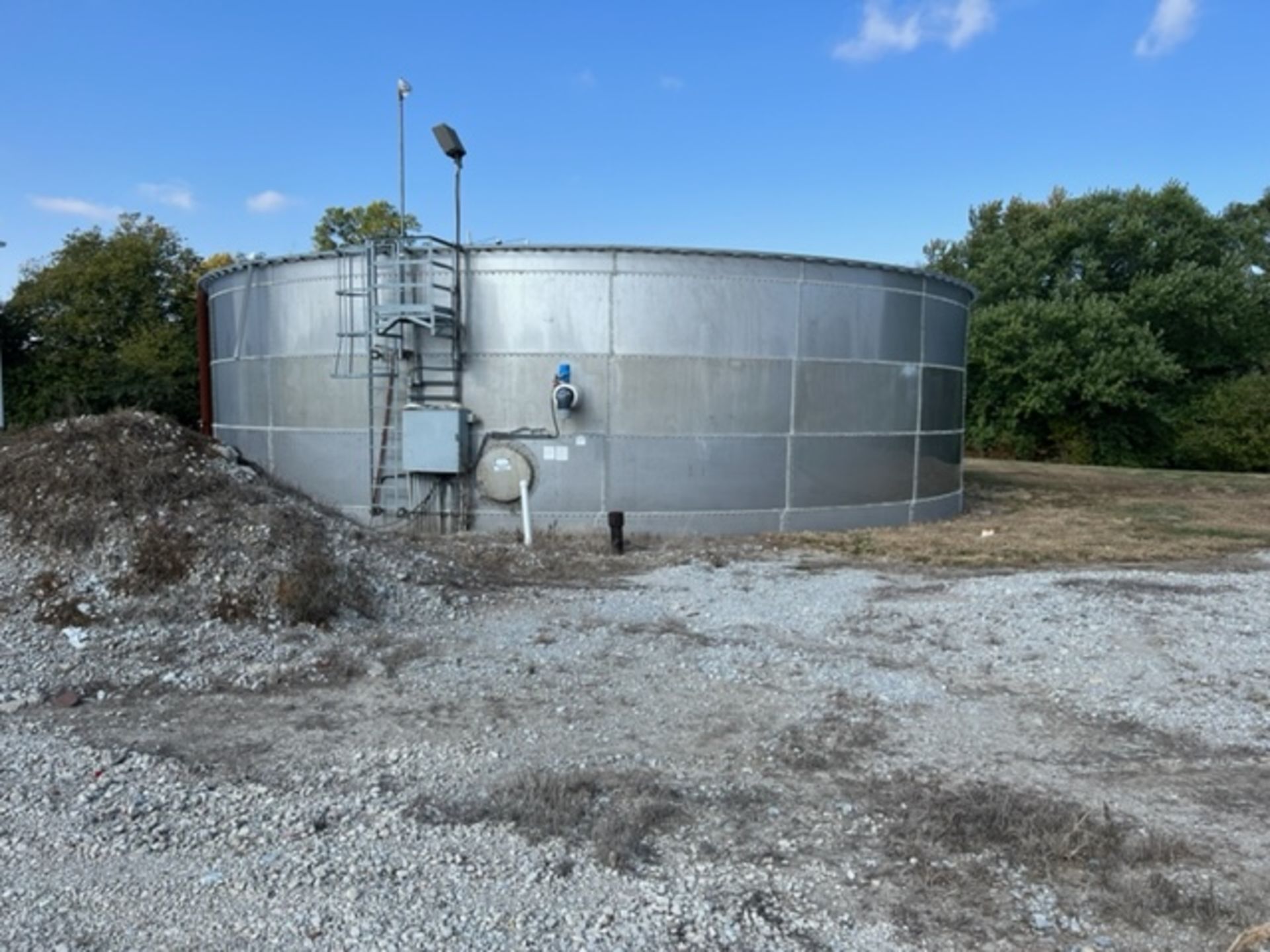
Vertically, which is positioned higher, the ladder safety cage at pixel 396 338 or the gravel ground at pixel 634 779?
the ladder safety cage at pixel 396 338

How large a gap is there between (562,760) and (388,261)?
9308mm

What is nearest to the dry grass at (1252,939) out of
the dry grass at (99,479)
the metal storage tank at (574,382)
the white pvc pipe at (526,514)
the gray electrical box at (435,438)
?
the dry grass at (99,479)

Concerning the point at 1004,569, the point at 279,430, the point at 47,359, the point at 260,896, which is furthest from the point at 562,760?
the point at 47,359

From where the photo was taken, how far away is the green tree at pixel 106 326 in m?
25.4

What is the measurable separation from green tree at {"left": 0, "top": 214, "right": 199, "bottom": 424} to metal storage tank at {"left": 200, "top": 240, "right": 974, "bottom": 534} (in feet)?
46.8

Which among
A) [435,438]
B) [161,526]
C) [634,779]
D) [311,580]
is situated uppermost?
[435,438]

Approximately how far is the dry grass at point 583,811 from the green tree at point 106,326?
23.7m

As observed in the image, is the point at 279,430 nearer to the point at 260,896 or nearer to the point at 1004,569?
the point at 1004,569

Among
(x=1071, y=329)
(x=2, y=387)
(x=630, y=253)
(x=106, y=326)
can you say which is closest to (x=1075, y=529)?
(x=630, y=253)

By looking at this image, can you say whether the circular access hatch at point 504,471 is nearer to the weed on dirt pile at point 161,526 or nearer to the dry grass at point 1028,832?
the weed on dirt pile at point 161,526

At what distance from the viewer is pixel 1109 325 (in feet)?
96.8

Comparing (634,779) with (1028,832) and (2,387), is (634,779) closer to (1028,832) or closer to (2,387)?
(1028,832)

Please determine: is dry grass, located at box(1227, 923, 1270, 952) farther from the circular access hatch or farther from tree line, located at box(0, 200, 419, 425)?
tree line, located at box(0, 200, 419, 425)

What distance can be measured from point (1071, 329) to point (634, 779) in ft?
97.7
